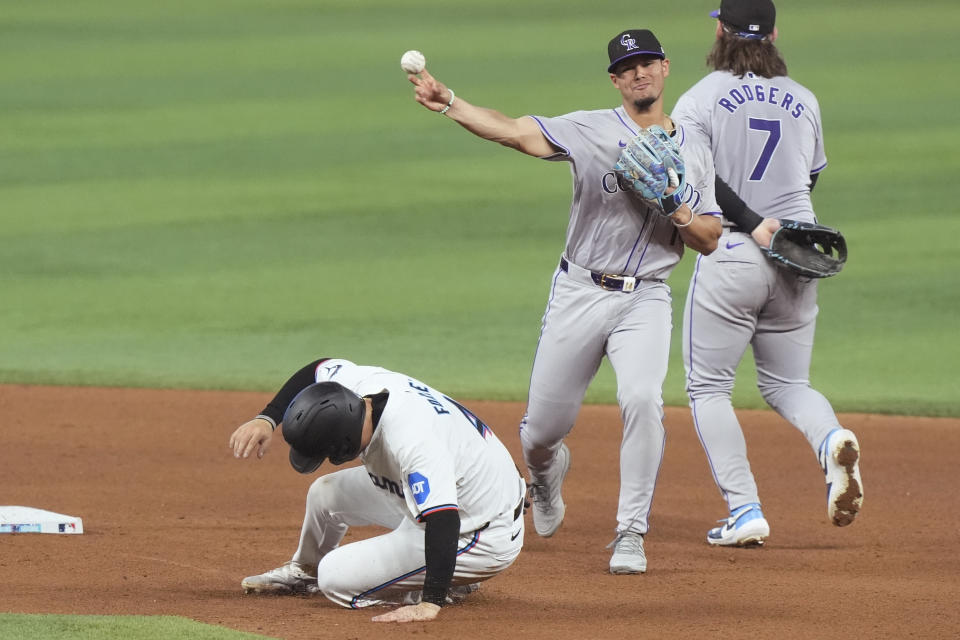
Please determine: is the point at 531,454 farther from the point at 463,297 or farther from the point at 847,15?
the point at 847,15

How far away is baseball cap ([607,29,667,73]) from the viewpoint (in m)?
5.26

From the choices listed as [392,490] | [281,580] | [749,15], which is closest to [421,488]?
[392,490]

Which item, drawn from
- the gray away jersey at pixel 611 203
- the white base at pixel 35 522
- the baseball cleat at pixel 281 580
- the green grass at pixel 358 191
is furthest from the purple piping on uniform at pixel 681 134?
the green grass at pixel 358 191

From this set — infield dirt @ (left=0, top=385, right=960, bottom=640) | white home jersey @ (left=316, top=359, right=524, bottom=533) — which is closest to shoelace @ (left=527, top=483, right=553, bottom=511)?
infield dirt @ (left=0, top=385, right=960, bottom=640)

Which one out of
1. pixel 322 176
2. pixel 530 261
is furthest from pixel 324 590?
pixel 322 176

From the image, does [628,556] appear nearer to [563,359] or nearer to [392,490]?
[563,359]

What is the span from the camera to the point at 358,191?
15.0 metres

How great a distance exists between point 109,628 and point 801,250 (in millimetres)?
2960

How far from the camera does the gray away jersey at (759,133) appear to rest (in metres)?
5.65

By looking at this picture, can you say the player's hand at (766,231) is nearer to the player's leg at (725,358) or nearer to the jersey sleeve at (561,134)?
the player's leg at (725,358)

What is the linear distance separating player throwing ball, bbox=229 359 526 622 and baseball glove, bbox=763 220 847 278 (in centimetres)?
149

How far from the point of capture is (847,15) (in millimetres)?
24547

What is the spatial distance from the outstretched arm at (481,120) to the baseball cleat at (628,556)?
4.77ft

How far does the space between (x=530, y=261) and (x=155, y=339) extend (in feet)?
12.0
